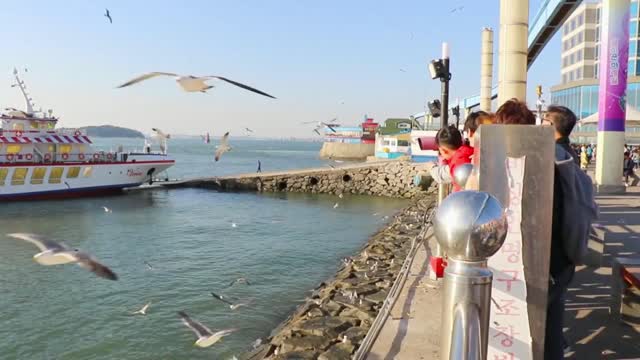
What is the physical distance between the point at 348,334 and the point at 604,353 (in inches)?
124

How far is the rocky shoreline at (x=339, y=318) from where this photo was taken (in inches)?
258

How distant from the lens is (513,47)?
9.55 metres

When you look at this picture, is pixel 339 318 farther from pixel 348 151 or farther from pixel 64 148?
pixel 348 151

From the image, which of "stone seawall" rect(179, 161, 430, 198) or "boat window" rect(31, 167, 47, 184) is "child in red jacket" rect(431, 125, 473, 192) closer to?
"stone seawall" rect(179, 161, 430, 198)

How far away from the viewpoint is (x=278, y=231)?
20859mm

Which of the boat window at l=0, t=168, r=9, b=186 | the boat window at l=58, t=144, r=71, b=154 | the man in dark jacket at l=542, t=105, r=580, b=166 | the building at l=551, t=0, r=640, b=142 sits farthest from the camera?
the building at l=551, t=0, r=640, b=142

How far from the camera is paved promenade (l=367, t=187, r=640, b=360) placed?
15.5 feet

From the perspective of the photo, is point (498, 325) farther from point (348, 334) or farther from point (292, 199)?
point (292, 199)

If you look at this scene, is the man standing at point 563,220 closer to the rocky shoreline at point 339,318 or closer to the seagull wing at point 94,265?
the rocky shoreline at point 339,318

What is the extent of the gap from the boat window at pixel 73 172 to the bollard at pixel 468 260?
34.5m

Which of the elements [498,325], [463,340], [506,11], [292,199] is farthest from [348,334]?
[292,199]

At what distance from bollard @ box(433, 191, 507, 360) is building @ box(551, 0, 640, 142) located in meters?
48.3

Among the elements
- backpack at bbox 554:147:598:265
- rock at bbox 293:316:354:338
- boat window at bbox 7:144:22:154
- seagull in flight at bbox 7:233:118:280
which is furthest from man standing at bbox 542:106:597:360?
boat window at bbox 7:144:22:154

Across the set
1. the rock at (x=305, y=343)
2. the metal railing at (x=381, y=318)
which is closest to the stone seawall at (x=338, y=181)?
the metal railing at (x=381, y=318)
